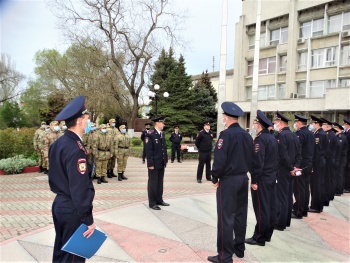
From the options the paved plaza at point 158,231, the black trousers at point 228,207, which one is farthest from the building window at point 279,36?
the black trousers at point 228,207

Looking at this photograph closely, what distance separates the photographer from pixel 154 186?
7262mm

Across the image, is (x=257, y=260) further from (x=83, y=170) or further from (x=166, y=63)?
(x=166, y=63)

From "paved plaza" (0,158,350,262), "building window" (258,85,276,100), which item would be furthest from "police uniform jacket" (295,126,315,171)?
"building window" (258,85,276,100)

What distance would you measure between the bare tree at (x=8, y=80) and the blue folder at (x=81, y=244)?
4487 cm

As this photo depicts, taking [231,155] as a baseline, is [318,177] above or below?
below

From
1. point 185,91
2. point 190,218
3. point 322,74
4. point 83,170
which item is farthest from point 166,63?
point 83,170

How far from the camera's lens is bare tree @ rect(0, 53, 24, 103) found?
1693 inches

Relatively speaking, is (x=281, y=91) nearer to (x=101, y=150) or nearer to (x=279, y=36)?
(x=279, y=36)

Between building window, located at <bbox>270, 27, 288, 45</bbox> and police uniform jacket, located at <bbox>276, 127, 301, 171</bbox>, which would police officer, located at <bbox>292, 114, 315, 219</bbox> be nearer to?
police uniform jacket, located at <bbox>276, 127, 301, 171</bbox>

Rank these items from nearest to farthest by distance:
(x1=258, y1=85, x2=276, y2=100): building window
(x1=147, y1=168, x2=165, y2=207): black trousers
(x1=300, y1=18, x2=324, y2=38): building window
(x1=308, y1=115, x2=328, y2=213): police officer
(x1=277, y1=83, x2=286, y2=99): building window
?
(x1=147, y1=168, x2=165, y2=207): black trousers → (x1=308, y1=115, x2=328, y2=213): police officer → (x1=300, y1=18, x2=324, y2=38): building window → (x1=277, y1=83, x2=286, y2=99): building window → (x1=258, y1=85, x2=276, y2=100): building window

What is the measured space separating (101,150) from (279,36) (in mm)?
30849

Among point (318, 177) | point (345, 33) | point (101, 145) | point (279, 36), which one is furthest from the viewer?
point (279, 36)

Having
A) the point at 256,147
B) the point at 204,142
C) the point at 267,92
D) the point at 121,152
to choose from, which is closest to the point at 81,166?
the point at 256,147

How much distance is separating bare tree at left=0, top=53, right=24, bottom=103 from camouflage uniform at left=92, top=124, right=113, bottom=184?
37935mm
